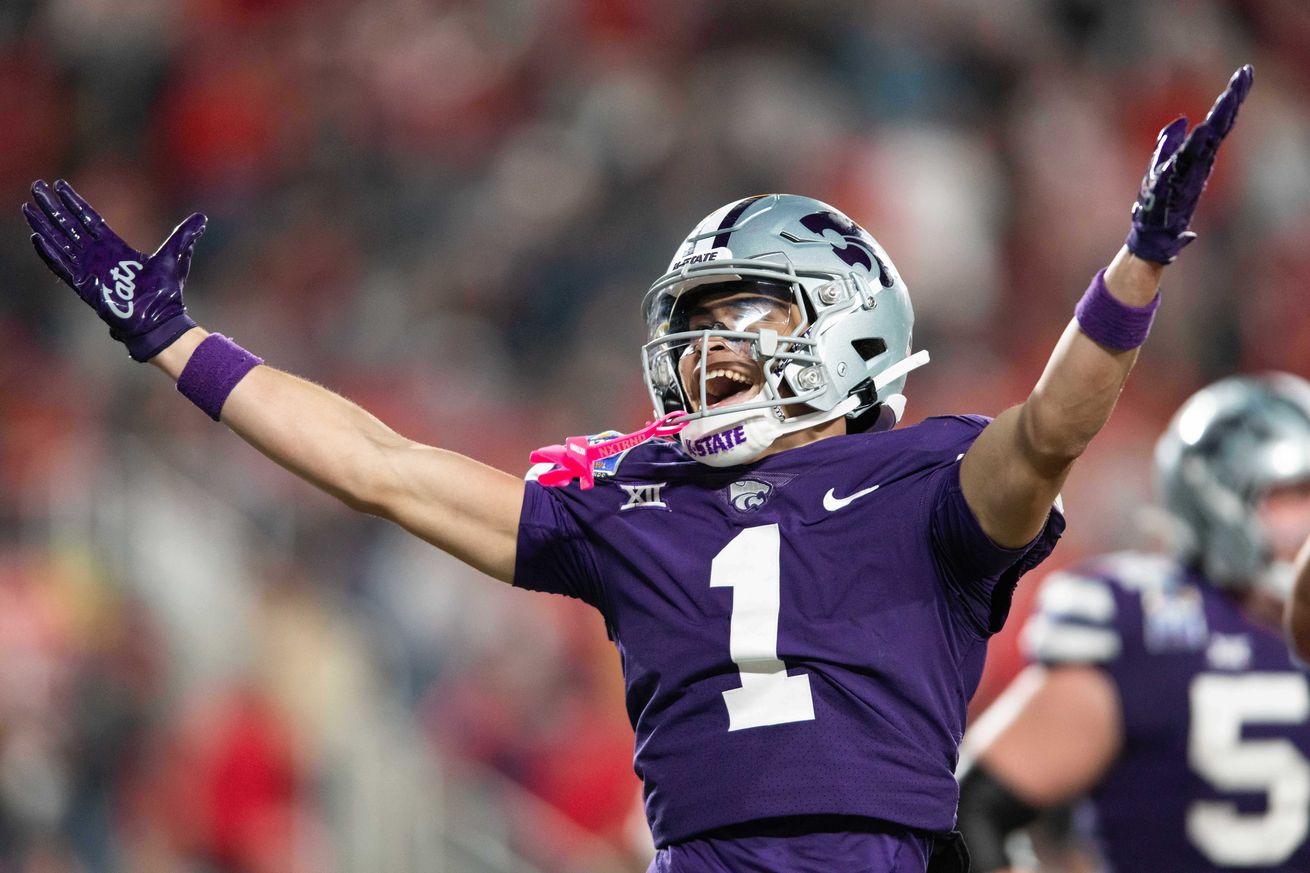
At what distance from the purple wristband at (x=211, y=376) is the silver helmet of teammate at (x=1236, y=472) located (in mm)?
2210

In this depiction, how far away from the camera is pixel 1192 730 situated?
3625 mm

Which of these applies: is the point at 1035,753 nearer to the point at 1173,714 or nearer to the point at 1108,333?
the point at 1173,714

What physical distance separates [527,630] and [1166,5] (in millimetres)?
5164

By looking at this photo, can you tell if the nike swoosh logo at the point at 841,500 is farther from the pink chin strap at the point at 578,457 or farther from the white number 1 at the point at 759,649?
the pink chin strap at the point at 578,457

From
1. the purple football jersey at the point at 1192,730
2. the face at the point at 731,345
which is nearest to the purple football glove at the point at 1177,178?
the face at the point at 731,345

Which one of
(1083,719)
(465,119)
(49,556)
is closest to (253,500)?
(49,556)

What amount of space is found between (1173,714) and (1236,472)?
2.00ft

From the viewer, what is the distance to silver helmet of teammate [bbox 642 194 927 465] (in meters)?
2.62

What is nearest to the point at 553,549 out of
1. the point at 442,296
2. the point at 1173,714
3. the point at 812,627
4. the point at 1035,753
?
the point at 812,627

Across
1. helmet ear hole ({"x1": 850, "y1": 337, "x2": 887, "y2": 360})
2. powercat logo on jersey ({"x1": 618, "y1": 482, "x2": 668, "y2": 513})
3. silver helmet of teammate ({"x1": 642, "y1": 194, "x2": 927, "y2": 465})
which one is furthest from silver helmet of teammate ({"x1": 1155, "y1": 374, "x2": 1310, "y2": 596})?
powercat logo on jersey ({"x1": 618, "y1": 482, "x2": 668, "y2": 513})

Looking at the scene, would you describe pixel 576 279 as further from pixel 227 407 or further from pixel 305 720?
pixel 227 407

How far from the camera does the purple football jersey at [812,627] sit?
2.41 metres

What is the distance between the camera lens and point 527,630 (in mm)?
6480

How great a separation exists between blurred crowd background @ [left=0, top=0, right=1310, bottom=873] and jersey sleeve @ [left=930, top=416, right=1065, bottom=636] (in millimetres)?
3227
